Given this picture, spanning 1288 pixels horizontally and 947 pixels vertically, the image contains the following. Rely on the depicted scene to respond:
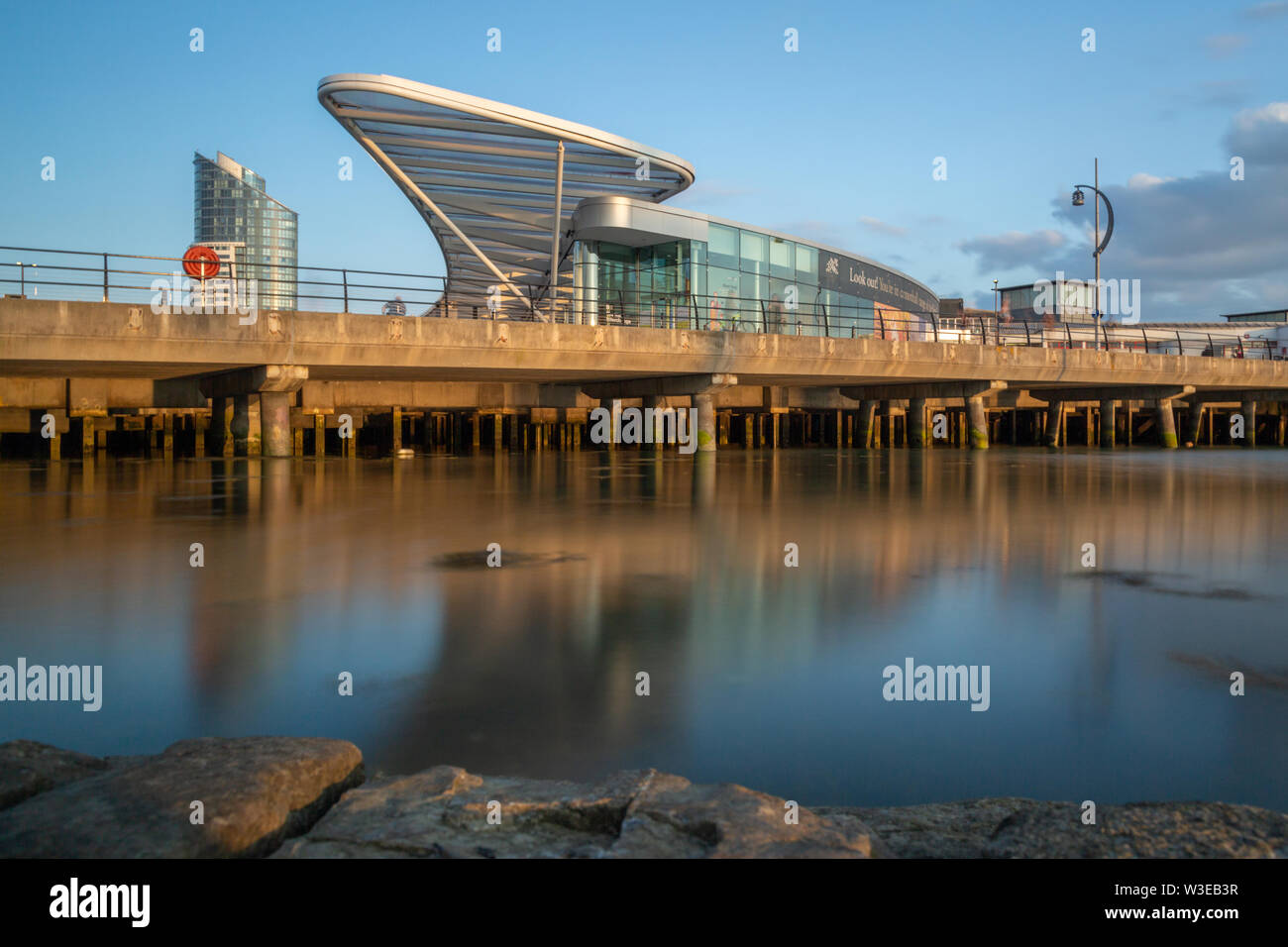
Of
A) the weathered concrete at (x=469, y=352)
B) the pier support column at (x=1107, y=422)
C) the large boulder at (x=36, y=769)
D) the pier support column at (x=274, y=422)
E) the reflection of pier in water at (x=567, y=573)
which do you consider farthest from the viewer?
the pier support column at (x=1107, y=422)

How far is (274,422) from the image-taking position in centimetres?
2611

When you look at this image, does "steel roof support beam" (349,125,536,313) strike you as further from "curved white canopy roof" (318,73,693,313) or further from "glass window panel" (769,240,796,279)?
"glass window panel" (769,240,796,279)

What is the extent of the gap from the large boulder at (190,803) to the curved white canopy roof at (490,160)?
25.7m

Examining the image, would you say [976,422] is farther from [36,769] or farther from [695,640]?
[36,769]

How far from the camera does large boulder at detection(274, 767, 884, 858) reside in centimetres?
248

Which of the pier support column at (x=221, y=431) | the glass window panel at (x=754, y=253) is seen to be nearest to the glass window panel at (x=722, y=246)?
the glass window panel at (x=754, y=253)

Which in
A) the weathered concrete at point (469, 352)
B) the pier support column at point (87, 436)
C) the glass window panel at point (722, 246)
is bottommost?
the pier support column at point (87, 436)

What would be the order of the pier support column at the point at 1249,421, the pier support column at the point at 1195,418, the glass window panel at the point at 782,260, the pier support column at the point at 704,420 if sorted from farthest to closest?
1. the pier support column at the point at 1249,421
2. the pier support column at the point at 1195,418
3. the glass window panel at the point at 782,260
4. the pier support column at the point at 704,420

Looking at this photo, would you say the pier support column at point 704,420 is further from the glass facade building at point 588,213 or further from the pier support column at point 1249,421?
the pier support column at point 1249,421

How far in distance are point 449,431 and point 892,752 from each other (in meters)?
38.5

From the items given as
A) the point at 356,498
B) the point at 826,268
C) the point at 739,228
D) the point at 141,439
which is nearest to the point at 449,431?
the point at 141,439

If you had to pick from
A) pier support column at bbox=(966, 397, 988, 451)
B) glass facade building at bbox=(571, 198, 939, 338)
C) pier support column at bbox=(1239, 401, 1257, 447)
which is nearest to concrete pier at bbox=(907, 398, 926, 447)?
pier support column at bbox=(966, 397, 988, 451)

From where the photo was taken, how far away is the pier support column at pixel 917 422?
40.8 meters

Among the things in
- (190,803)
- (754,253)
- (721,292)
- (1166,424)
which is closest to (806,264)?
(754,253)
